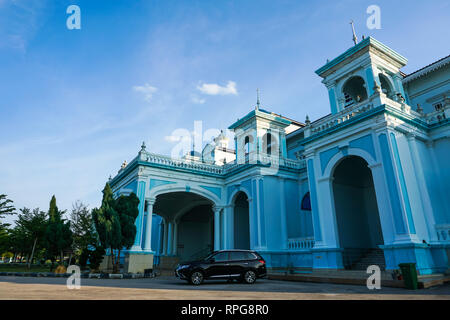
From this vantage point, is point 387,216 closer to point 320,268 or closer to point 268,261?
point 320,268

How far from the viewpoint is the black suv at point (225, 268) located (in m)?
Answer: 11.9

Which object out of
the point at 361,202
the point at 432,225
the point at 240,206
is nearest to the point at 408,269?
the point at 432,225

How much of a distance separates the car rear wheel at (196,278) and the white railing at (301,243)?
822 cm

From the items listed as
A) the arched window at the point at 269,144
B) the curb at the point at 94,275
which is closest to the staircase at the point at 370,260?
the arched window at the point at 269,144

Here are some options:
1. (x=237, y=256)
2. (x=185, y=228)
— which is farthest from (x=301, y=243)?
(x=185, y=228)

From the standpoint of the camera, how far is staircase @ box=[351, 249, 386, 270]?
48.0ft

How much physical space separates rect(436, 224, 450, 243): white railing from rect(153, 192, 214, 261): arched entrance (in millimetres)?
17798

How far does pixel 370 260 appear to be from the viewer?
15.3 m

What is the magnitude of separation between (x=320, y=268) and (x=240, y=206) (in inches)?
381

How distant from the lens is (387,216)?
Result: 12789 millimetres

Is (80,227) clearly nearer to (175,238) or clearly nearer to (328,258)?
(175,238)
